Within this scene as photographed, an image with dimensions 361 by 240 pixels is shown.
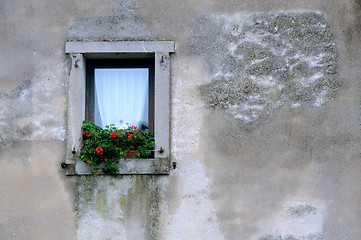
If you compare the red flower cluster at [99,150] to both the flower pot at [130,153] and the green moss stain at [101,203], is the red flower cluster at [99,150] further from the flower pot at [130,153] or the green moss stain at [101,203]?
the green moss stain at [101,203]

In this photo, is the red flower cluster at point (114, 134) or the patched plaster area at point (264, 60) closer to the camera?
the red flower cluster at point (114, 134)

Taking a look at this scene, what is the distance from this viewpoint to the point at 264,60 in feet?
17.9

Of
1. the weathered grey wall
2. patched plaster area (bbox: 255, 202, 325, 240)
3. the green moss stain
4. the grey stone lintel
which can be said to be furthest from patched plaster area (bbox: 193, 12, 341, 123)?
the green moss stain

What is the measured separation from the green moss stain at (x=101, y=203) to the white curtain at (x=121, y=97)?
3.15 ft

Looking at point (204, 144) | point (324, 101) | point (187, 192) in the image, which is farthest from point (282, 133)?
point (187, 192)

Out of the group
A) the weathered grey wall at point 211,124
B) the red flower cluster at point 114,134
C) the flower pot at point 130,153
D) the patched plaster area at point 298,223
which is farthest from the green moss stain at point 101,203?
the patched plaster area at point 298,223

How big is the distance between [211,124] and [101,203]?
5.68 ft

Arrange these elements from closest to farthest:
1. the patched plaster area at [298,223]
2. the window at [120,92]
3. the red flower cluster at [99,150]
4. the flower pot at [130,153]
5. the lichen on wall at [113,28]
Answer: the red flower cluster at [99,150], the patched plaster area at [298,223], the flower pot at [130,153], the lichen on wall at [113,28], the window at [120,92]

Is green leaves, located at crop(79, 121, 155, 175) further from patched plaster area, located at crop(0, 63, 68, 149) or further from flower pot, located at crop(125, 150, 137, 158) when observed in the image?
patched plaster area, located at crop(0, 63, 68, 149)

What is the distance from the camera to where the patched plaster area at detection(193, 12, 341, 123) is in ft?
17.7

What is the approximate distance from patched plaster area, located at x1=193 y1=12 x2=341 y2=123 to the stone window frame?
502 millimetres

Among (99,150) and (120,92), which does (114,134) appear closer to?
(99,150)

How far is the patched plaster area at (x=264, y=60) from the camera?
5.39m

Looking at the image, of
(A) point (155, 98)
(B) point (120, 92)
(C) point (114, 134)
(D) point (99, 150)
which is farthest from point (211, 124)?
(D) point (99, 150)
